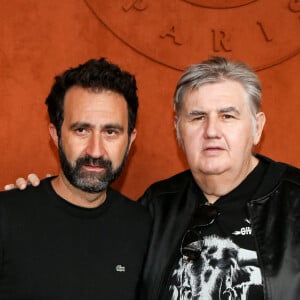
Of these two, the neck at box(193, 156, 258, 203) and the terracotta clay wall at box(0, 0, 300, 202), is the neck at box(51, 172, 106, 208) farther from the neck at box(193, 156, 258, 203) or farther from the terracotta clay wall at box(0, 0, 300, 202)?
the terracotta clay wall at box(0, 0, 300, 202)

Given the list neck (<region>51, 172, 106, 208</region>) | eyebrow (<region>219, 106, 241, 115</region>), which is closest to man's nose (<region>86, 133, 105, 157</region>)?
neck (<region>51, 172, 106, 208</region>)

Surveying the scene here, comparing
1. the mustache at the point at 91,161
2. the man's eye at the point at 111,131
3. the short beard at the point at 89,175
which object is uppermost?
the man's eye at the point at 111,131

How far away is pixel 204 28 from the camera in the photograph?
2633 mm

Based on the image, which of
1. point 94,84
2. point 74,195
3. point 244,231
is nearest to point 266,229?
point 244,231

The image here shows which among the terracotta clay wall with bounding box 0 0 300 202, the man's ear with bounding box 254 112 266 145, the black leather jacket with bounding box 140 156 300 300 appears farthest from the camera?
the terracotta clay wall with bounding box 0 0 300 202

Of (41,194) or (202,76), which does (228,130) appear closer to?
(202,76)

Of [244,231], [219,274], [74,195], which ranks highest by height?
[74,195]

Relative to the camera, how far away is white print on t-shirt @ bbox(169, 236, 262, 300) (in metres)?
1.79

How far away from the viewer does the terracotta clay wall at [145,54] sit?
252cm

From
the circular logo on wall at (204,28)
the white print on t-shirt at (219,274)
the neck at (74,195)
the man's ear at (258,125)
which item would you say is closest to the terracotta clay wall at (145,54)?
the circular logo on wall at (204,28)

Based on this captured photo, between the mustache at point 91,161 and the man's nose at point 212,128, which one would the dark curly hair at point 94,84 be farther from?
the man's nose at point 212,128

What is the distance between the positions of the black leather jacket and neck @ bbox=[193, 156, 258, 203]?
83 millimetres

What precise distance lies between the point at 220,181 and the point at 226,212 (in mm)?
119

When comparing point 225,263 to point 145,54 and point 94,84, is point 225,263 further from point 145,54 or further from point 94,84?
point 145,54
